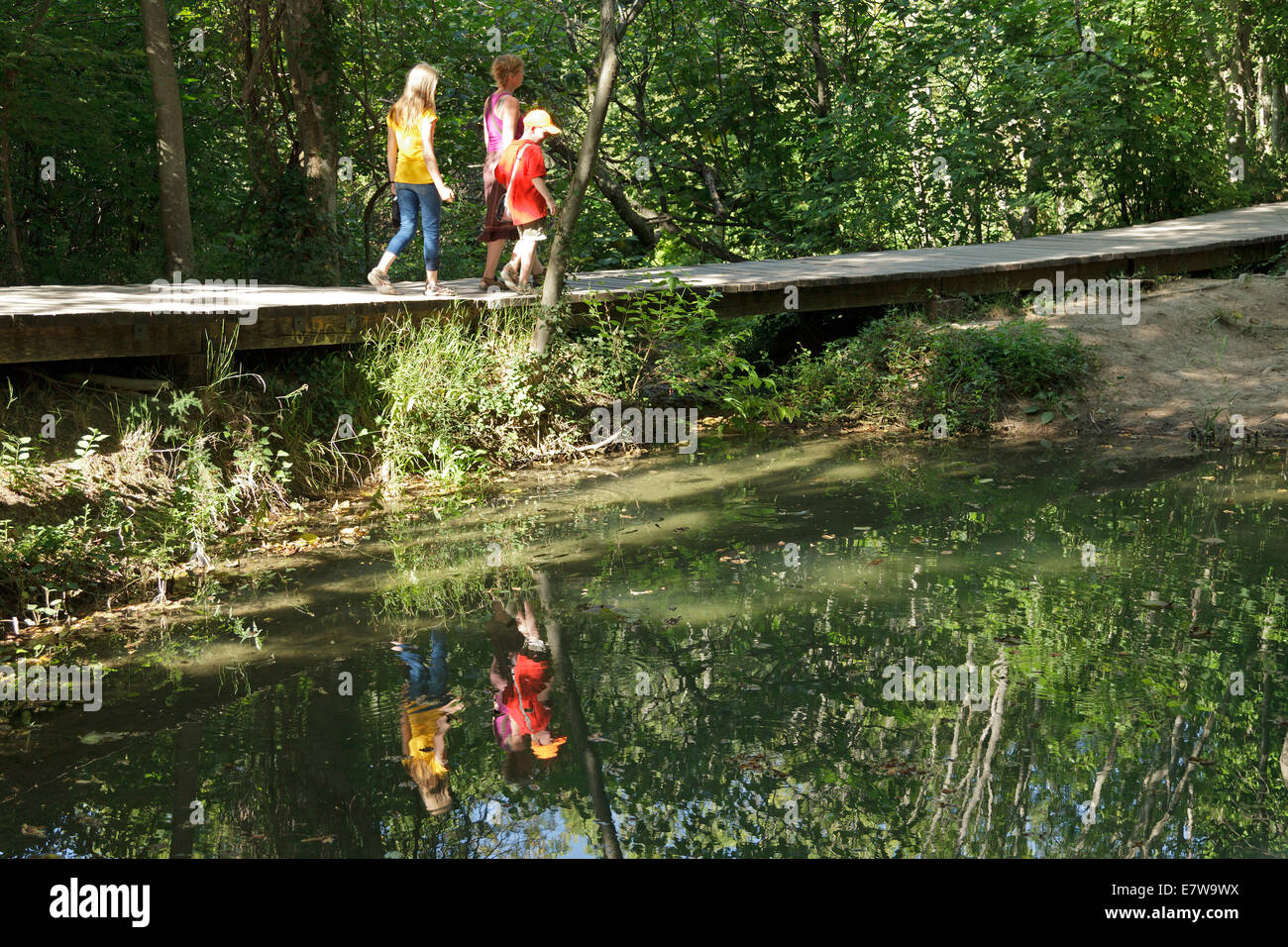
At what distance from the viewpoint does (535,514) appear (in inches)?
339

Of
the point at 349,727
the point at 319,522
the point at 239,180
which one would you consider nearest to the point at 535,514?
the point at 319,522

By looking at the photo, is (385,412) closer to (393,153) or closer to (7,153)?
(393,153)

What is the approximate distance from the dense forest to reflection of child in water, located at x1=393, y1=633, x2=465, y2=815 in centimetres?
710

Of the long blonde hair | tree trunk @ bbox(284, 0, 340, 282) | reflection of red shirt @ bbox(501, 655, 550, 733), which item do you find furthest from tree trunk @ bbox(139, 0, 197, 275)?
reflection of red shirt @ bbox(501, 655, 550, 733)

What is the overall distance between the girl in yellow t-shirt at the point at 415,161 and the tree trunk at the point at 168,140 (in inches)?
129

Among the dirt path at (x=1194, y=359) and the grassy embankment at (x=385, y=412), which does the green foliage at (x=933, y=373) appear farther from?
the dirt path at (x=1194, y=359)

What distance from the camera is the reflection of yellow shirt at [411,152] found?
9.24 m

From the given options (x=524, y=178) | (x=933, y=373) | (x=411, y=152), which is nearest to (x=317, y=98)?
(x=411, y=152)

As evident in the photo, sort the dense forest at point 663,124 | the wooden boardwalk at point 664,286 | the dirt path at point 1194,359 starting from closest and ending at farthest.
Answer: the wooden boardwalk at point 664,286 < the dirt path at point 1194,359 < the dense forest at point 663,124

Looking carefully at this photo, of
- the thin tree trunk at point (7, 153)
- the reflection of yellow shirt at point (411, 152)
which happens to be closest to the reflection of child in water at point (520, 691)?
the reflection of yellow shirt at point (411, 152)

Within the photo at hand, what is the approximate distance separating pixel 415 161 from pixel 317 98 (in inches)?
117

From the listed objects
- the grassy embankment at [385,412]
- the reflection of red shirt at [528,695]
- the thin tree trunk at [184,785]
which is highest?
the grassy embankment at [385,412]
